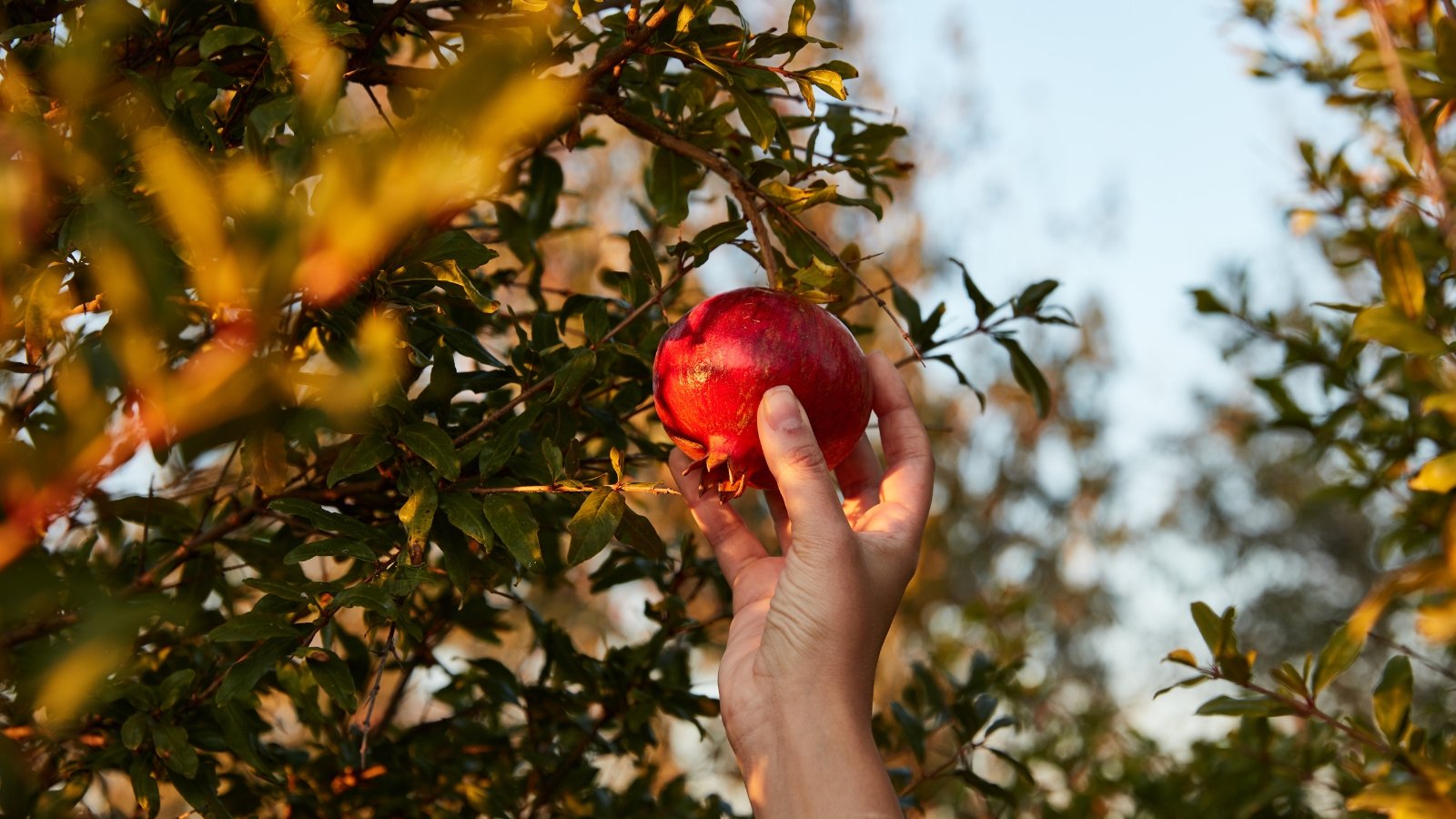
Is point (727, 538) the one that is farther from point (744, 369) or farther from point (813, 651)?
point (744, 369)

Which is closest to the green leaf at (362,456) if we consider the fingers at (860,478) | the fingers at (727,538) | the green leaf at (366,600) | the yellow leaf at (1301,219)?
the green leaf at (366,600)

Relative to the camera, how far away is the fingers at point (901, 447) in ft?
5.07

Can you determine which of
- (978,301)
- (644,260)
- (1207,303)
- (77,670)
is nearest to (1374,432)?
(1207,303)

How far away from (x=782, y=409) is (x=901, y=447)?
48cm

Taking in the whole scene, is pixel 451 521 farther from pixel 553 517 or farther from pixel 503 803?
pixel 503 803

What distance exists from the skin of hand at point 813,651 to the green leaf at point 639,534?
6.3 inches

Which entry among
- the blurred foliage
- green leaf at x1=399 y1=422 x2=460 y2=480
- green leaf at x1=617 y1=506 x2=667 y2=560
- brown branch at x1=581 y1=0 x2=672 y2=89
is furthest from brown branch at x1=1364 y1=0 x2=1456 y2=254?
green leaf at x1=399 y1=422 x2=460 y2=480

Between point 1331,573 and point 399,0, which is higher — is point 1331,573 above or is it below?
below

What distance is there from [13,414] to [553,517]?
0.70 m

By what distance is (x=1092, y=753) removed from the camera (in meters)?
3.47

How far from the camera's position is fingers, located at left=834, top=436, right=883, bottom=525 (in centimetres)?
172

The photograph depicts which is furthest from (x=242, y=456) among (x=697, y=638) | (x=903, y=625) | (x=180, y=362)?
(x=903, y=625)

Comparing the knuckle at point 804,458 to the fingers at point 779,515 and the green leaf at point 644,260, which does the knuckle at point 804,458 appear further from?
the fingers at point 779,515

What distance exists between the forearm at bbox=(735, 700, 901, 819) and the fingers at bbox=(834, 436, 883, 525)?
0.48 meters
